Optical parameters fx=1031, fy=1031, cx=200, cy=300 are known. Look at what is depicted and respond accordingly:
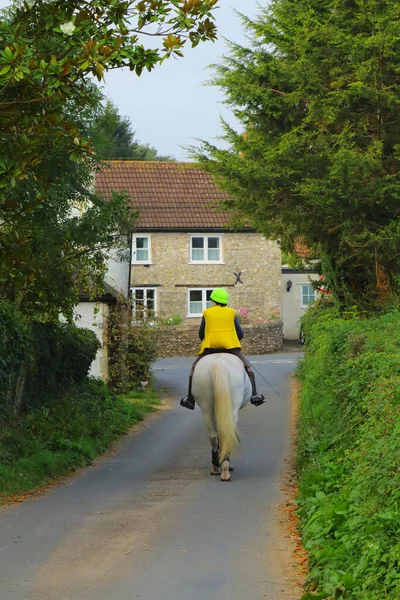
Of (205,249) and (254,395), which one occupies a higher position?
Answer: (205,249)

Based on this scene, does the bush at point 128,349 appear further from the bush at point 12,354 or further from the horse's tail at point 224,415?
the horse's tail at point 224,415

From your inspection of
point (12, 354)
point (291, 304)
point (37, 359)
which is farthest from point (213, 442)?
point (291, 304)

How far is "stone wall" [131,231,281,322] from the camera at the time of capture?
5809cm

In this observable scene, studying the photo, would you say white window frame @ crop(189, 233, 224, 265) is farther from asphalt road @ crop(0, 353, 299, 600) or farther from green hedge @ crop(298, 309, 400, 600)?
green hedge @ crop(298, 309, 400, 600)

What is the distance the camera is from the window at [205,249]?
58188 mm

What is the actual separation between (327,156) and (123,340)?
442 inches

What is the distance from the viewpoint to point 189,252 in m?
58.2

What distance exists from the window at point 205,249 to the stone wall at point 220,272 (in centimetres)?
24

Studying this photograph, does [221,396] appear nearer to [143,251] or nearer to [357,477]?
[357,477]

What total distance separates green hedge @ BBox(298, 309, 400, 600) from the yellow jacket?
1.59 m

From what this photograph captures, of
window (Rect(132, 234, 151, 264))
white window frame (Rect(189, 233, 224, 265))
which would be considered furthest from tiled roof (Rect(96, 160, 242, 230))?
window (Rect(132, 234, 151, 264))

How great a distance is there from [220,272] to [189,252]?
2197mm

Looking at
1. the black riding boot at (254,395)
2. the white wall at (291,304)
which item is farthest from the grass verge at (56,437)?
the white wall at (291,304)

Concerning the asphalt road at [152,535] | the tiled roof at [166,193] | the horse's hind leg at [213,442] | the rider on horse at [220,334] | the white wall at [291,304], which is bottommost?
the asphalt road at [152,535]
